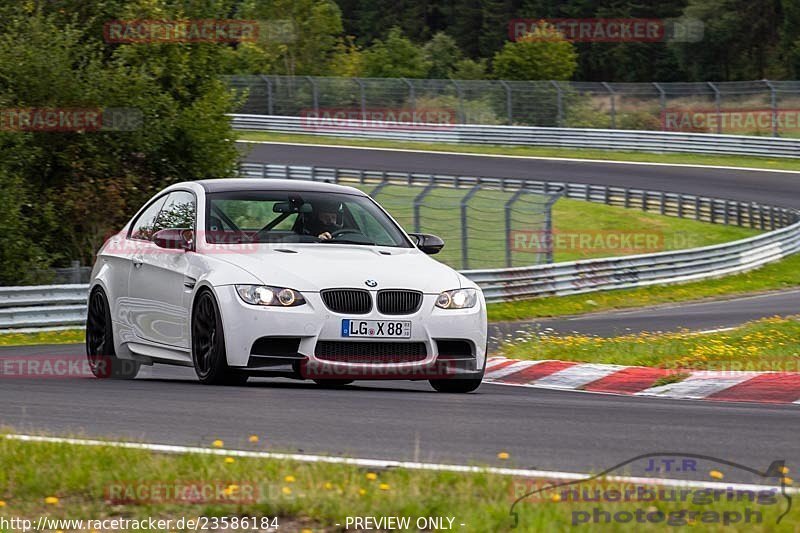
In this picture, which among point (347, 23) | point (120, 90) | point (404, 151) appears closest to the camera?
point (120, 90)

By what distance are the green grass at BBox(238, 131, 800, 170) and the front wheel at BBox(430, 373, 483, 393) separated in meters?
37.3

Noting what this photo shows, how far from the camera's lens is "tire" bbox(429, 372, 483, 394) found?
9812 mm

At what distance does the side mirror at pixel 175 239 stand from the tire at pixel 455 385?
200 cm

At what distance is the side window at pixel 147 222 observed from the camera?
10812 millimetres

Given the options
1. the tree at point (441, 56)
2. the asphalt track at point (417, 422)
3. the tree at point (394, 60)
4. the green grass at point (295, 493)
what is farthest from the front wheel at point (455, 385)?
the tree at point (441, 56)

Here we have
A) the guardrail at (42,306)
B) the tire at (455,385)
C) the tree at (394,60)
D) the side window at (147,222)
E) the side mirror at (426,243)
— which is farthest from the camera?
the tree at (394,60)

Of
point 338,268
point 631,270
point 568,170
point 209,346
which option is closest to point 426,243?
point 338,268

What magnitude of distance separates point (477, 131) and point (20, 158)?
88.8 ft

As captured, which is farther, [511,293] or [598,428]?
[511,293]

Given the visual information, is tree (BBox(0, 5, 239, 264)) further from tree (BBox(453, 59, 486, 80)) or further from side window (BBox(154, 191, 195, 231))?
tree (BBox(453, 59, 486, 80))

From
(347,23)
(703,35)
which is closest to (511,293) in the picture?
(703,35)

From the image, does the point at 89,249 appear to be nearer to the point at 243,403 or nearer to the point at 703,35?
the point at 243,403

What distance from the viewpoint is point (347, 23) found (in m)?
109

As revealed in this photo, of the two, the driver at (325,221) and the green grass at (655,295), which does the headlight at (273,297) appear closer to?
the driver at (325,221)
